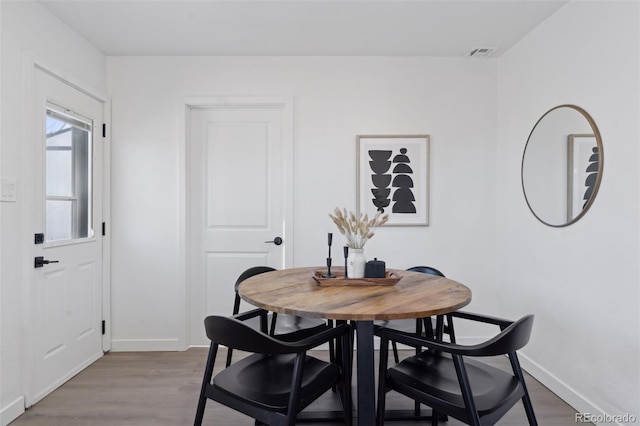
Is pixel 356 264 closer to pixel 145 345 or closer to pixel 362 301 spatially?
pixel 362 301

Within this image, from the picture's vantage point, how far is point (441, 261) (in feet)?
10.1

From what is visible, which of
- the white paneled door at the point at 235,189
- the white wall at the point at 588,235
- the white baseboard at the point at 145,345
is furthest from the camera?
the white paneled door at the point at 235,189

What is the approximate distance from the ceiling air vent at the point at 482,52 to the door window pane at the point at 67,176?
3192 millimetres

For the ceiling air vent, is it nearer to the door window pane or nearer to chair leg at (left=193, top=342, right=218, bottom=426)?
chair leg at (left=193, top=342, right=218, bottom=426)

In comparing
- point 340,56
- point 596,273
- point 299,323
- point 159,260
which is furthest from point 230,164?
point 596,273

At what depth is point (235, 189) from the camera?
10.2 ft

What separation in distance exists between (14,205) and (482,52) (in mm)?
3533

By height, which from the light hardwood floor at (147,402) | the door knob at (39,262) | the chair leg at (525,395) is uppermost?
the door knob at (39,262)

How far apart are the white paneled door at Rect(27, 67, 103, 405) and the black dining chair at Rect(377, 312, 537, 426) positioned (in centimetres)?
222

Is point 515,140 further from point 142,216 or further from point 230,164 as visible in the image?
point 142,216

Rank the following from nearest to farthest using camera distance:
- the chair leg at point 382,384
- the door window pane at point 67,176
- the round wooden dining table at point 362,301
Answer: the round wooden dining table at point 362,301, the chair leg at point 382,384, the door window pane at point 67,176

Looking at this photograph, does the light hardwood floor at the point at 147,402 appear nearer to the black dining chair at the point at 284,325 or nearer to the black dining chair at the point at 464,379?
the black dining chair at the point at 284,325

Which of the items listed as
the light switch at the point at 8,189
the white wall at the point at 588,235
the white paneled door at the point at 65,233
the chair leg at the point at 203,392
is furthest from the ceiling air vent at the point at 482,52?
the light switch at the point at 8,189

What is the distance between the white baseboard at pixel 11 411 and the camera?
1.95 m
